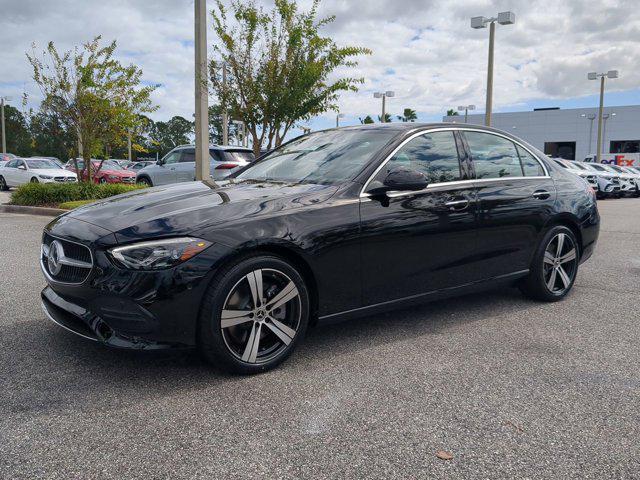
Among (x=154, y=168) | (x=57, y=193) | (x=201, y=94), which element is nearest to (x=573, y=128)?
(x=154, y=168)

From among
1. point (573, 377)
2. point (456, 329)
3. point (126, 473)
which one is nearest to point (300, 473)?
point (126, 473)

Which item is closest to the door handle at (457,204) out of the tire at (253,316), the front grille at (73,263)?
the tire at (253,316)

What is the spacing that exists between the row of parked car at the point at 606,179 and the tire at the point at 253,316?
21.4 m

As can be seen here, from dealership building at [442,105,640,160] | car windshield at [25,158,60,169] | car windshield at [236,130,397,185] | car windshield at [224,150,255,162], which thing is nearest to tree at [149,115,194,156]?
dealership building at [442,105,640,160]

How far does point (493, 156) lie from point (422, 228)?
1214 mm

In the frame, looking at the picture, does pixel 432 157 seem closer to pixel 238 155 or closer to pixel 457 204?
pixel 457 204

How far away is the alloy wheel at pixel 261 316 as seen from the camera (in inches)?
129

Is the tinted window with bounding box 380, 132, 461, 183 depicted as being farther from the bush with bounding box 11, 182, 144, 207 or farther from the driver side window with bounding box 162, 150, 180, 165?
the driver side window with bounding box 162, 150, 180, 165

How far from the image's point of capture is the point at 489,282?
4.66 m

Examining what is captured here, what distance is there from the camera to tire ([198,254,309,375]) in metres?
3.19

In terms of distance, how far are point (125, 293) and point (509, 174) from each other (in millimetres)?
3293

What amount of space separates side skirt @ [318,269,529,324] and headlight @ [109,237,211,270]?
1.00 meters

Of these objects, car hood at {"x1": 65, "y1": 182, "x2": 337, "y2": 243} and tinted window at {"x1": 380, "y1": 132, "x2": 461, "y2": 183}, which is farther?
tinted window at {"x1": 380, "y1": 132, "x2": 461, "y2": 183}

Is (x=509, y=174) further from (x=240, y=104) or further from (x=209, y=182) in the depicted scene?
(x=240, y=104)
